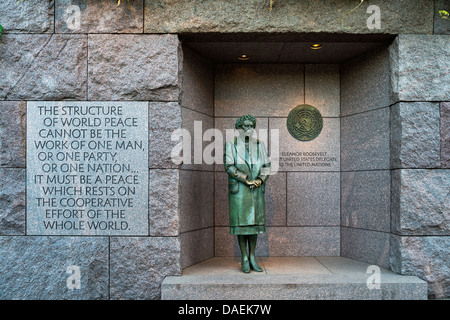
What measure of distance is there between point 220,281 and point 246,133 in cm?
227

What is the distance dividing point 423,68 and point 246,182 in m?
3.26

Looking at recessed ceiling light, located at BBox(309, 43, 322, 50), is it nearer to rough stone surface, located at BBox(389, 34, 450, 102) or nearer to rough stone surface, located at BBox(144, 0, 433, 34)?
rough stone surface, located at BBox(144, 0, 433, 34)

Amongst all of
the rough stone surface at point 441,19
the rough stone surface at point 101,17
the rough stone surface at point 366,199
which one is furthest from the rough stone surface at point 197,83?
the rough stone surface at point 441,19

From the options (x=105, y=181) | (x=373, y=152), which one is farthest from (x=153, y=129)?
(x=373, y=152)

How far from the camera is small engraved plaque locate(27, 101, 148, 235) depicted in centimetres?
498

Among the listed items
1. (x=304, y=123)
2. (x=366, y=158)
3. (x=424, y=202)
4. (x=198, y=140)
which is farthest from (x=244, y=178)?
(x=424, y=202)

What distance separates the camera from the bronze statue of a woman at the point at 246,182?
511cm

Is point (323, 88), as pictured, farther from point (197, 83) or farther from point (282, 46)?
point (197, 83)

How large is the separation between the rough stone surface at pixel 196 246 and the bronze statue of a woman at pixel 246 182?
857 millimetres

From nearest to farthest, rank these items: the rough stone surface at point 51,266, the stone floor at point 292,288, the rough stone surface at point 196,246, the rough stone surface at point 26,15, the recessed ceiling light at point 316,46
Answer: the stone floor at point 292,288 < the rough stone surface at point 51,266 < the rough stone surface at point 26,15 < the rough stone surface at point 196,246 < the recessed ceiling light at point 316,46

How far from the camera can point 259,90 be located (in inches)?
259

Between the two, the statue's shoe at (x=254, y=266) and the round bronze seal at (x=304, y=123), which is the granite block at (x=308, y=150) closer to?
the round bronze seal at (x=304, y=123)

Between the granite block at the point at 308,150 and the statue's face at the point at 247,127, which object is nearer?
the statue's face at the point at 247,127
